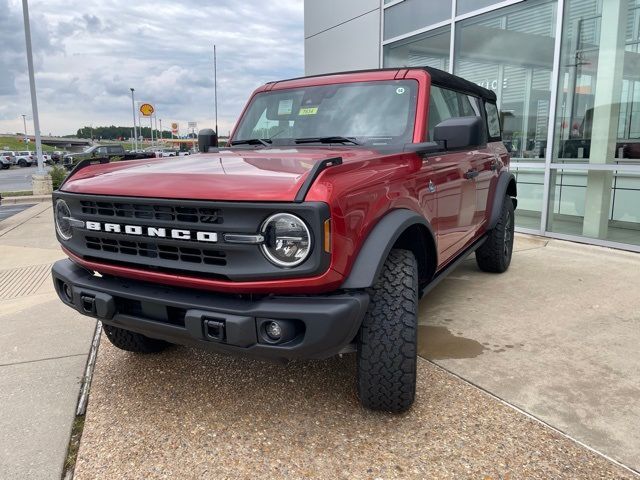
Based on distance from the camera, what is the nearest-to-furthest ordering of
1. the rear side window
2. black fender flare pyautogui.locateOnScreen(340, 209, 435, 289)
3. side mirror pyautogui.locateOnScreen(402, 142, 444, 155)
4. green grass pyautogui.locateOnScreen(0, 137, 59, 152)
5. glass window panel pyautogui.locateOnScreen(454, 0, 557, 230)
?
black fender flare pyautogui.locateOnScreen(340, 209, 435, 289)
side mirror pyautogui.locateOnScreen(402, 142, 444, 155)
the rear side window
glass window panel pyautogui.locateOnScreen(454, 0, 557, 230)
green grass pyautogui.locateOnScreen(0, 137, 59, 152)

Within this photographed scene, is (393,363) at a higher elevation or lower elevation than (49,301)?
higher

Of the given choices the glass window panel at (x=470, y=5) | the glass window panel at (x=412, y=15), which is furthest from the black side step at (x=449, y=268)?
the glass window panel at (x=412, y=15)

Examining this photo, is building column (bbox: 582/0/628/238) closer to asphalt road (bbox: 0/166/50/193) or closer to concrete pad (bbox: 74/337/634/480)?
concrete pad (bbox: 74/337/634/480)

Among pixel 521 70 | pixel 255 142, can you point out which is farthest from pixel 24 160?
pixel 255 142

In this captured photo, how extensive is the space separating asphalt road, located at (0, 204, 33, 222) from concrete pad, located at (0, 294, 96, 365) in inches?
273

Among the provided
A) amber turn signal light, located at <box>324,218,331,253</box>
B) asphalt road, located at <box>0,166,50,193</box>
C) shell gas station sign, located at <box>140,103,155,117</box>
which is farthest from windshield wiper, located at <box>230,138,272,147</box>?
shell gas station sign, located at <box>140,103,155,117</box>

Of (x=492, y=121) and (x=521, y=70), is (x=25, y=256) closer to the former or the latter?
(x=492, y=121)

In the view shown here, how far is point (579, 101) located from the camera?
258 inches

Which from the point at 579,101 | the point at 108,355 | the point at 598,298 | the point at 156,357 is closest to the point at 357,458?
the point at 156,357

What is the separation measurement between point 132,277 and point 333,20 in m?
10.6

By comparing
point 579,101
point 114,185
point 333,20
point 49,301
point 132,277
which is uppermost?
point 333,20

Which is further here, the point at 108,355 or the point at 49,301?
the point at 49,301

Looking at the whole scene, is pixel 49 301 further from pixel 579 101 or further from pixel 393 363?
pixel 579 101

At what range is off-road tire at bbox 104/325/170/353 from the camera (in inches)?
119
